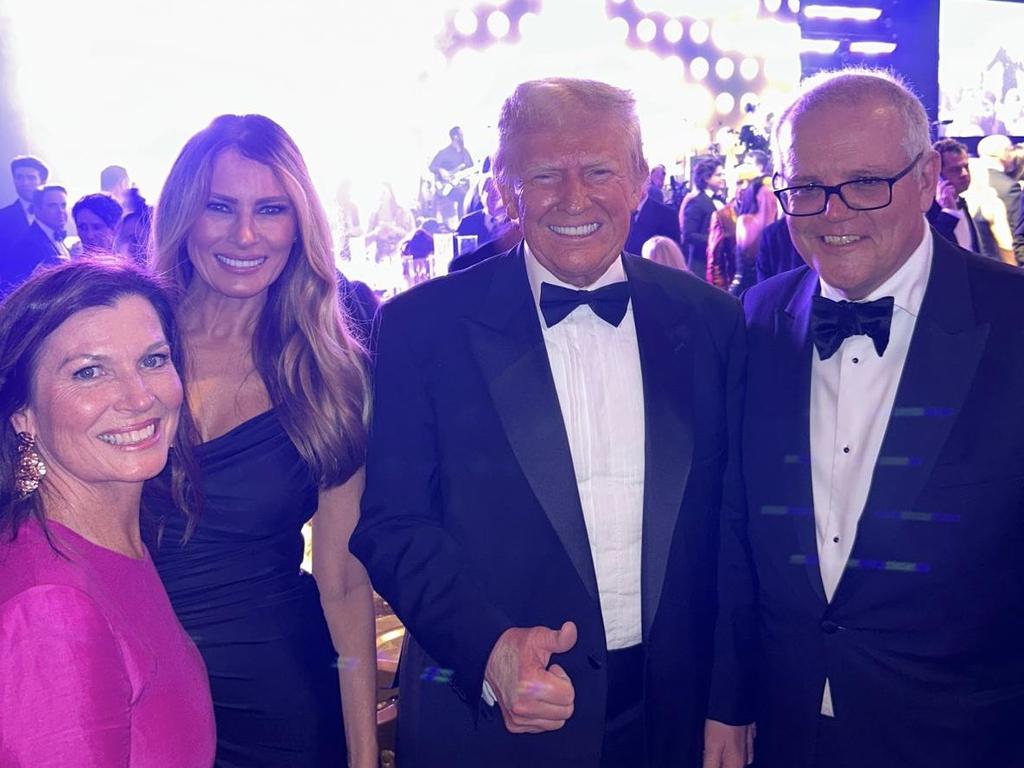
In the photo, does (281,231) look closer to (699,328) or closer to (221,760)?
(699,328)

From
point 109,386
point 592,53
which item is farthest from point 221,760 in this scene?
point 592,53

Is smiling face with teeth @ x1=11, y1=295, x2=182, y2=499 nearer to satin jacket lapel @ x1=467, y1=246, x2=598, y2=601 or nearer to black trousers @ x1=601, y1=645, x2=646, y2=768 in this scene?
satin jacket lapel @ x1=467, y1=246, x2=598, y2=601

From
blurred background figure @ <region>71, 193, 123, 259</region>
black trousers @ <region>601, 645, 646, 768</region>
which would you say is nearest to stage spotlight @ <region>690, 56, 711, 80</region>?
blurred background figure @ <region>71, 193, 123, 259</region>

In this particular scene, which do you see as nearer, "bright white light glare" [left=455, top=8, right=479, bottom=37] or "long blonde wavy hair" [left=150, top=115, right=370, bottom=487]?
"long blonde wavy hair" [left=150, top=115, right=370, bottom=487]

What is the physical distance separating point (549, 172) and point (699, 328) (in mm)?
493

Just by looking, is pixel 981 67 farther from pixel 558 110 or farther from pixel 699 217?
pixel 558 110

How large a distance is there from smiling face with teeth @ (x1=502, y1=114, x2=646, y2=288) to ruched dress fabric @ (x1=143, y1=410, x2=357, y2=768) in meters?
0.84

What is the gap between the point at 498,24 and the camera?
10703mm

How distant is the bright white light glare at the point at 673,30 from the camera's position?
40.0ft

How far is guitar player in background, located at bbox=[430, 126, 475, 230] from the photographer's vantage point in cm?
1021

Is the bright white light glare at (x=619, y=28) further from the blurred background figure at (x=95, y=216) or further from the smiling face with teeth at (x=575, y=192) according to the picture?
the smiling face with teeth at (x=575, y=192)

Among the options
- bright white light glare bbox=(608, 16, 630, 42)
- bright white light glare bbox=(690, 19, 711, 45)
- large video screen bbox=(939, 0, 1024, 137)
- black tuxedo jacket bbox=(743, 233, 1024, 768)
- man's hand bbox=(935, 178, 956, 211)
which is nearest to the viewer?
black tuxedo jacket bbox=(743, 233, 1024, 768)

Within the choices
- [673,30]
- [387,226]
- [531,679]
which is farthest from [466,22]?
[531,679]

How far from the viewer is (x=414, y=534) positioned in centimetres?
191
